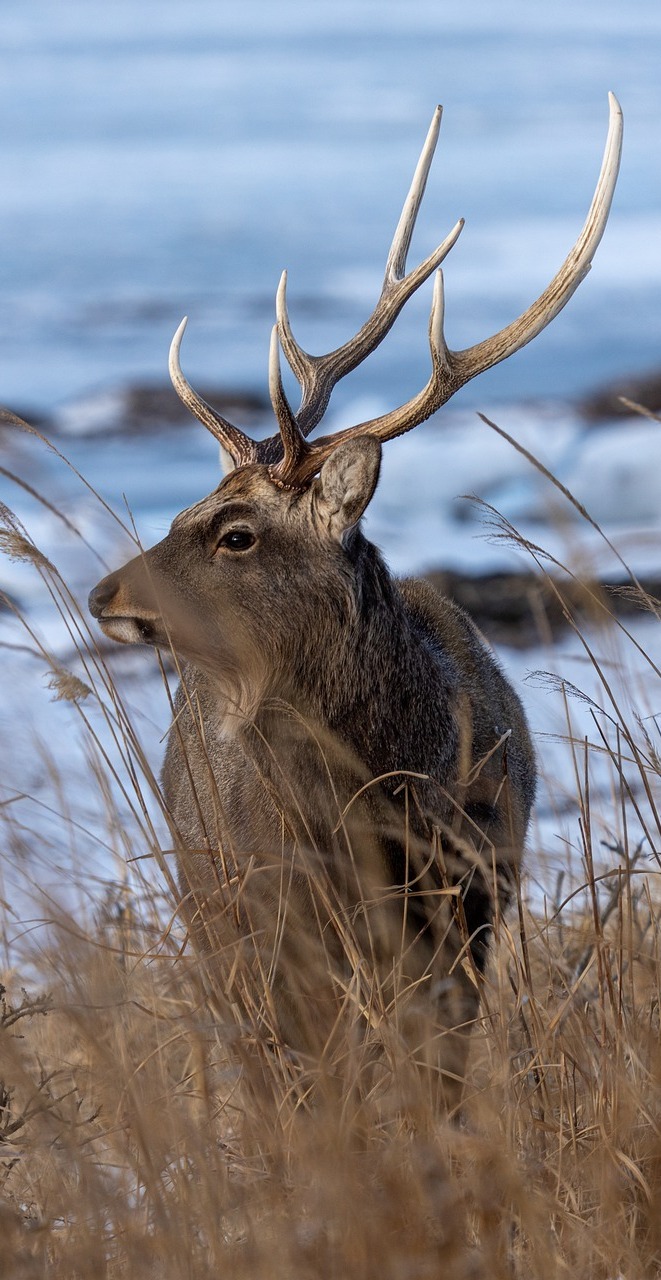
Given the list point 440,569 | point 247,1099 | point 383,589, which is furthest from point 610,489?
point 247,1099

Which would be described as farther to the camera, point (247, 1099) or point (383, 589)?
point (383, 589)

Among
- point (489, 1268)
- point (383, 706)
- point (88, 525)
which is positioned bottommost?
point (489, 1268)

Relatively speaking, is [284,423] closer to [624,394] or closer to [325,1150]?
[325,1150]

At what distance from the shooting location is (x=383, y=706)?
3799mm

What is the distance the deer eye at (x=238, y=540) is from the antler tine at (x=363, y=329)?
0.50 m

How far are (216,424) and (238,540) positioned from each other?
0.60 metres

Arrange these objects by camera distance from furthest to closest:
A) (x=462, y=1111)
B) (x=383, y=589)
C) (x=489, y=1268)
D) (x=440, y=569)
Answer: (x=440, y=569) → (x=383, y=589) → (x=462, y=1111) → (x=489, y=1268)

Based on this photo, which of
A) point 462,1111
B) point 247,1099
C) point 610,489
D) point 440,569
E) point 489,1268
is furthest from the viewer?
point 610,489

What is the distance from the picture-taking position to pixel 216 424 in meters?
4.27

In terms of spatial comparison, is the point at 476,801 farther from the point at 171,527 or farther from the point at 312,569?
the point at 171,527

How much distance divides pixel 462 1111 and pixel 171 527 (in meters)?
1.58

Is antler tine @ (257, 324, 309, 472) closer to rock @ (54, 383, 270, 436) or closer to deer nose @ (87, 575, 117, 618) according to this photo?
deer nose @ (87, 575, 117, 618)

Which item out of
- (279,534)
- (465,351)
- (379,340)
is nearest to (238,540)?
(279,534)

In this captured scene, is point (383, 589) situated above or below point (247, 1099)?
above
